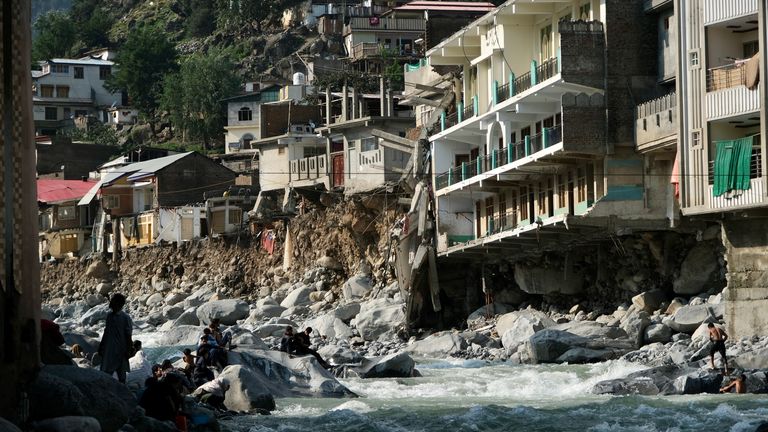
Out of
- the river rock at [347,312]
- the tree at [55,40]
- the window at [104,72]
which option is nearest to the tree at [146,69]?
the window at [104,72]

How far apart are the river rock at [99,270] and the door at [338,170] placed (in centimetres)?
3059

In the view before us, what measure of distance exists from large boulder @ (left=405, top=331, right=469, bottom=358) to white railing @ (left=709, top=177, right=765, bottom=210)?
34.0 feet

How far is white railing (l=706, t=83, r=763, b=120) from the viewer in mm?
43500

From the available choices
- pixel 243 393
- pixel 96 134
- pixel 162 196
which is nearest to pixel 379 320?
pixel 243 393

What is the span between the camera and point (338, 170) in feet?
257

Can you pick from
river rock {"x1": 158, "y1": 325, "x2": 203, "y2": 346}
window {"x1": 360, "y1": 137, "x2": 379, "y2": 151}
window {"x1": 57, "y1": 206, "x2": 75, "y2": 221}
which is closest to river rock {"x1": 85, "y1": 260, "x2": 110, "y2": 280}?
window {"x1": 57, "y1": 206, "x2": 75, "y2": 221}

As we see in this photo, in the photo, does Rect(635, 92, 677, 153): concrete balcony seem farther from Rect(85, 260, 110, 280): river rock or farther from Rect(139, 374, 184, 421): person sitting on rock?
Rect(85, 260, 110, 280): river rock

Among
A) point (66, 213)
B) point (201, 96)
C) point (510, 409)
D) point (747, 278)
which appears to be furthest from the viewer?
point (201, 96)

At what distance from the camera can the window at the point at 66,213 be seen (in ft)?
362

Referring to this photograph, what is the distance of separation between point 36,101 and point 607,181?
96.6m

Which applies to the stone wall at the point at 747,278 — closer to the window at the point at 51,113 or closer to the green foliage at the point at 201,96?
the green foliage at the point at 201,96

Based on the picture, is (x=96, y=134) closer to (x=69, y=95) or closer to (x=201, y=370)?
(x=69, y=95)

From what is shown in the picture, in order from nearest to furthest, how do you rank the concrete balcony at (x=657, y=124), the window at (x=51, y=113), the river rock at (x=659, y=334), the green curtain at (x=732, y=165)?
the green curtain at (x=732, y=165) < the river rock at (x=659, y=334) < the concrete balcony at (x=657, y=124) < the window at (x=51, y=113)

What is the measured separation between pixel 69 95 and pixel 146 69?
933 centimetres
